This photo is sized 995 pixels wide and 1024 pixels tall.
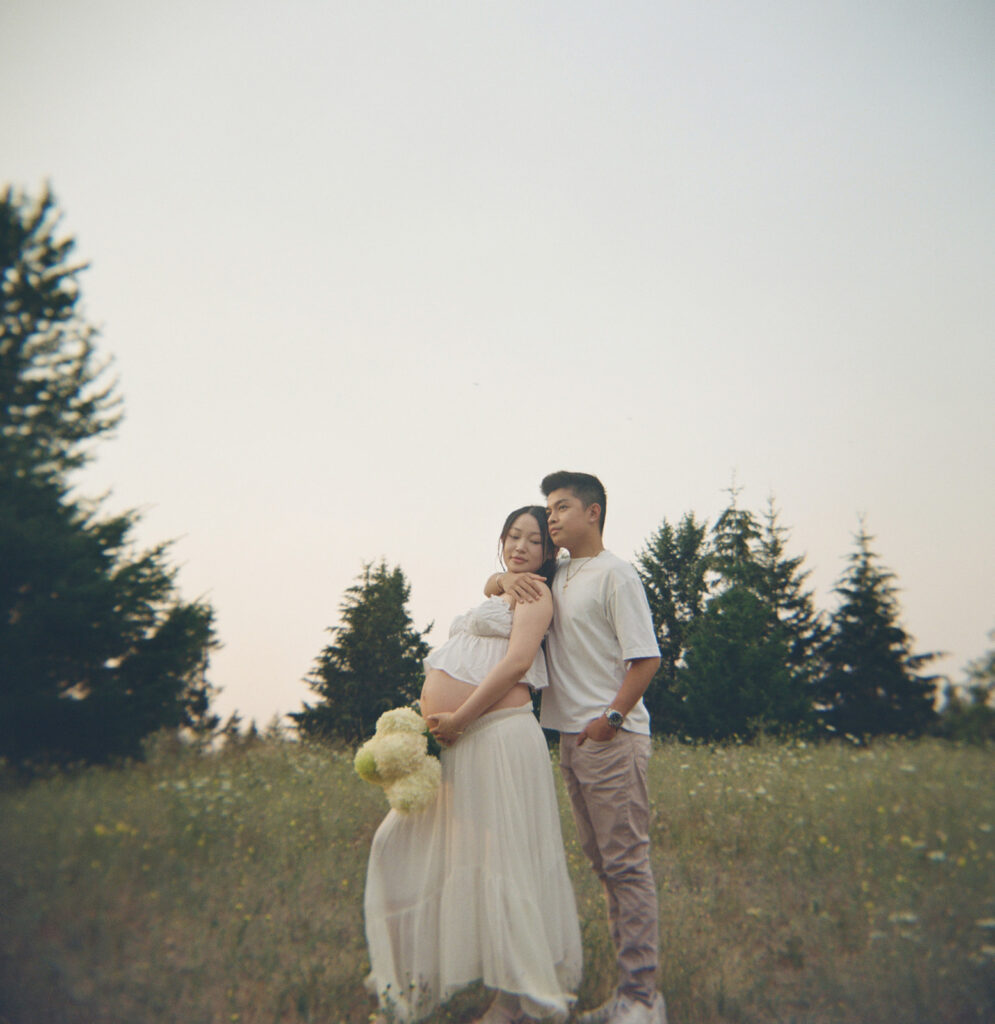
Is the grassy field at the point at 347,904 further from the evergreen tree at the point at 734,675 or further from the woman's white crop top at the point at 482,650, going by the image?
the evergreen tree at the point at 734,675

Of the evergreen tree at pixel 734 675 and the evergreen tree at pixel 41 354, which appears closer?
the evergreen tree at pixel 41 354

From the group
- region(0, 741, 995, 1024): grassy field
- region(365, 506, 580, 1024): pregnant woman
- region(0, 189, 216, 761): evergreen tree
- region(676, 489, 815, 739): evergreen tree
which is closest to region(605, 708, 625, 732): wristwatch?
region(365, 506, 580, 1024): pregnant woman

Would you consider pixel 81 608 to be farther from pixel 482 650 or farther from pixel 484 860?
pixel 484 860

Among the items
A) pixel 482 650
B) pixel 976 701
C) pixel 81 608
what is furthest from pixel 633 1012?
pixel 81 608

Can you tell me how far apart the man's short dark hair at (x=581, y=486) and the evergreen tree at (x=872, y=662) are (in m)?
1.77

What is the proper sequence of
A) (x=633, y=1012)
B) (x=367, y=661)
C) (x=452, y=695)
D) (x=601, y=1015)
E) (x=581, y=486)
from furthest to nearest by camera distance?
1. (x=367, y=661)
2. (x=581, y=486)
3. (x=452, y=695)
4. (x=601, y=1015)
5. (x=633, y=1012)

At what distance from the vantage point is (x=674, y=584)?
3684 cm

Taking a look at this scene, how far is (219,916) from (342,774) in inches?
141

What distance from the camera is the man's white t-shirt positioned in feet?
11.6

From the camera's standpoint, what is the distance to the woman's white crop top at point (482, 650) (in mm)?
3572

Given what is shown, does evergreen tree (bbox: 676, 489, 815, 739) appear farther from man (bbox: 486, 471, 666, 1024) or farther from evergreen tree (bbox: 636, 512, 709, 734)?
man (bbox: 486, 471, 666, 1024)

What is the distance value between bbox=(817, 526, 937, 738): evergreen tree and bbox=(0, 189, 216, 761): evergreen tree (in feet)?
13.6

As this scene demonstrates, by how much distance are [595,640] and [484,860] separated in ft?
3.88

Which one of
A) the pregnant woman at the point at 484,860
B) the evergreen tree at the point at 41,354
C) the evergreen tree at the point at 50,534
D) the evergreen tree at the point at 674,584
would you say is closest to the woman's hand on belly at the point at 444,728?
the pregnant woman at the point at 484,860
